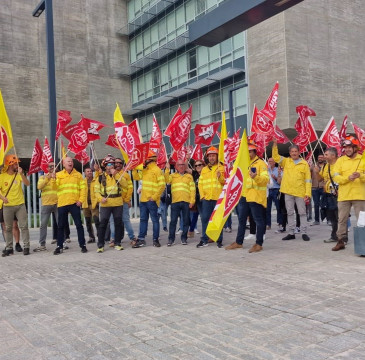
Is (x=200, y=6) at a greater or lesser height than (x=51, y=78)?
greater

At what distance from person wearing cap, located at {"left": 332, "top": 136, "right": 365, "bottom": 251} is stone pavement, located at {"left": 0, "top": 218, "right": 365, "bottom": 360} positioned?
520mm

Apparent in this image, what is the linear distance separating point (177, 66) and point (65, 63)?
28.9 ft

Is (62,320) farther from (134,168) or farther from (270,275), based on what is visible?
(134,168)

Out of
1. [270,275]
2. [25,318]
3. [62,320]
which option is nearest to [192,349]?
[62,320]

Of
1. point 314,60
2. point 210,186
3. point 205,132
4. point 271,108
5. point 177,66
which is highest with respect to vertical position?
point 177,66

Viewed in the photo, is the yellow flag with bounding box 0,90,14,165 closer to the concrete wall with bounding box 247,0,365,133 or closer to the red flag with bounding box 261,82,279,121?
the red flag with bounding box 261,82,279,121

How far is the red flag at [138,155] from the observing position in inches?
355

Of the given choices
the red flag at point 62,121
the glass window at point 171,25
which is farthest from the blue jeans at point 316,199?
the glass window at point 171,25

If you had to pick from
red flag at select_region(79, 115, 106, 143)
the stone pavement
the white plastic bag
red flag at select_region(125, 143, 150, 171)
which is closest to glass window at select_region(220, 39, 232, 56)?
red flag at select_region(79, 115, 106, 143)

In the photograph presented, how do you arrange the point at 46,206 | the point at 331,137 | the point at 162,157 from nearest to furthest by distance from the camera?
the point at 46,206, the point at 162,157, the point at 331,137

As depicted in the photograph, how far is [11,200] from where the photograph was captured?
28.8 ft

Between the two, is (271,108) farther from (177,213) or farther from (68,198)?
(68,198)

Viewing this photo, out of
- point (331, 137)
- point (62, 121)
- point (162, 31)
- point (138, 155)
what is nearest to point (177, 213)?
point (138, 155)

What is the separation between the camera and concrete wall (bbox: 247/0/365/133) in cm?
2536
